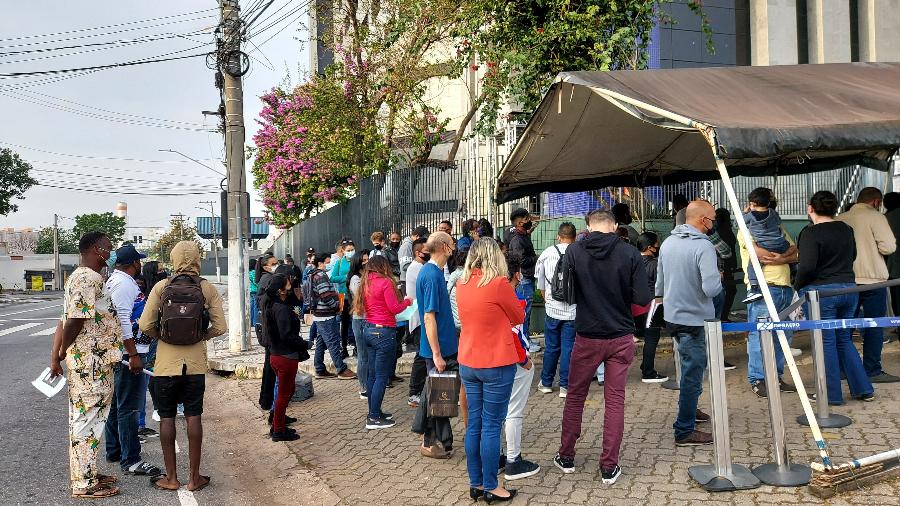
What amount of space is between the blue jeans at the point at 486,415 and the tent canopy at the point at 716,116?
7.01 feet

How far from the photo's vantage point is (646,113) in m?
5.55

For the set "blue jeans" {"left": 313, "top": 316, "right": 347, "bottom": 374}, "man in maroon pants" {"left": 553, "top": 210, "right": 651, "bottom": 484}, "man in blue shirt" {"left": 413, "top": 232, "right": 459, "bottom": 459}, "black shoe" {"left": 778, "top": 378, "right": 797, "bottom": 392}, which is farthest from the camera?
"blue jeans" {"left": 313, "top": 316, "right": 347, "bottom": 374}

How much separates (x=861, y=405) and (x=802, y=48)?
17613 millimetres

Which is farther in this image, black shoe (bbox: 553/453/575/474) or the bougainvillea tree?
the bougainvillea tree

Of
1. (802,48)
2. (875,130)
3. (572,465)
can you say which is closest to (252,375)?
(572,465)

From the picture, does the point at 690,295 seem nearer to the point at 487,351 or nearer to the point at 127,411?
the point at 487,351

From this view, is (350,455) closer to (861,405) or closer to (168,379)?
(168,379)

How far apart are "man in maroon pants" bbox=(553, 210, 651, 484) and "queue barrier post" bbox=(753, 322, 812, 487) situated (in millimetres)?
876

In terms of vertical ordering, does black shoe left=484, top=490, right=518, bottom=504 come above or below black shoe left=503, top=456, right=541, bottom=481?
below

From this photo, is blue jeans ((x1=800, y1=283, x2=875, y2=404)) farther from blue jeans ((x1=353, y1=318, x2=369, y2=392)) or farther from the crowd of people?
blue jeans ((x1=353, y1=318, x2=369, y2=392))

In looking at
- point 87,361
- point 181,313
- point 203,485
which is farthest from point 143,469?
point 181,313

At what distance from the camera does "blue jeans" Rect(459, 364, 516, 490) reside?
4.92 metres

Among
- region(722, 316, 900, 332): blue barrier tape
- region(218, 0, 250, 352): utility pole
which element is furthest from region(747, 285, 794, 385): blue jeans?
region(218, 0, 250, 352): utility pole

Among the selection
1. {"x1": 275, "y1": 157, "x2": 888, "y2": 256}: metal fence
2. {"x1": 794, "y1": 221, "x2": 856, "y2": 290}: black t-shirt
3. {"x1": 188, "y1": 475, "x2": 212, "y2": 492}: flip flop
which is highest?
{"x1": 275, "y1": 157, "x2": 888, "y2": 256}: metal fence
